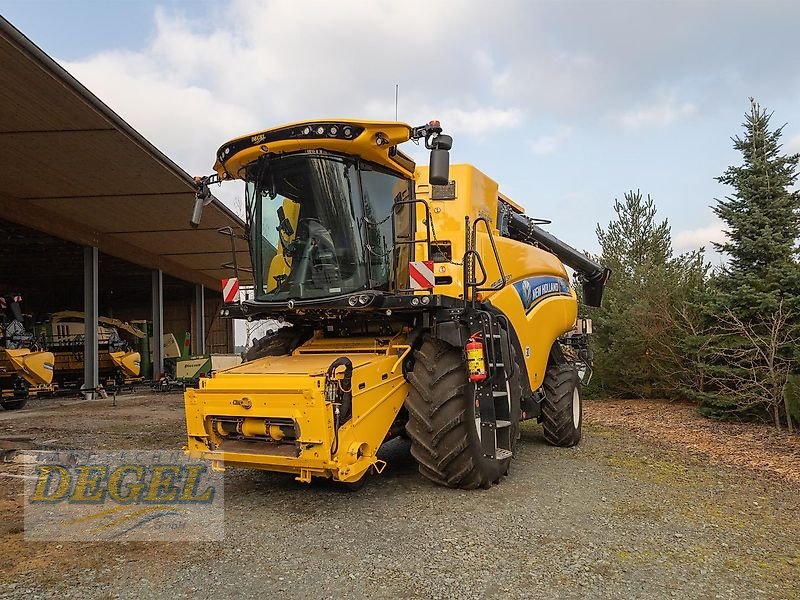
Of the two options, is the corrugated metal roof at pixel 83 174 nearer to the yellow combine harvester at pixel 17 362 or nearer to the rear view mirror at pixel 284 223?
the rear view mirror at pixel 284 223

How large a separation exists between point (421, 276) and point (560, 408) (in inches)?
138

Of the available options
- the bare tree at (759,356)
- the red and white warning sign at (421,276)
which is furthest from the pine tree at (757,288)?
the red and white warning sign at (421,276)

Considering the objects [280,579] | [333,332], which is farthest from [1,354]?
[280,579]

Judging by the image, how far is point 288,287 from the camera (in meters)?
5.70

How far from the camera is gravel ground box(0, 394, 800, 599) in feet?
11.8

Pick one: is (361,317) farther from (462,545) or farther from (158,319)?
(158,319)

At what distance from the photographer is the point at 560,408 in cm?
814

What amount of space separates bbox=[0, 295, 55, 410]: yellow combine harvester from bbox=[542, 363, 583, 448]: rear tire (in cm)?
1148

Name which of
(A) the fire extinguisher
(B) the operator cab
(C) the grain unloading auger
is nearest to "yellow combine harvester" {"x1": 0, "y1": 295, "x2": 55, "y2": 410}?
(C) the grain unloading auger

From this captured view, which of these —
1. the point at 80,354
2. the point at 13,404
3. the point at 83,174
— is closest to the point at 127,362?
the point at 80,354

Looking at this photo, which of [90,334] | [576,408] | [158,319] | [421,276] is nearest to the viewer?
[421,276]

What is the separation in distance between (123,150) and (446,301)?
777 cm

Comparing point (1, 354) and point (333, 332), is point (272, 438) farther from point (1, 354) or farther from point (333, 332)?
point (1, 354)

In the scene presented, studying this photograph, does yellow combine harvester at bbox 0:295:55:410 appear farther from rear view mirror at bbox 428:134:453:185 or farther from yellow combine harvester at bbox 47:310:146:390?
rear view mirror at bbox 428:134:453:185
